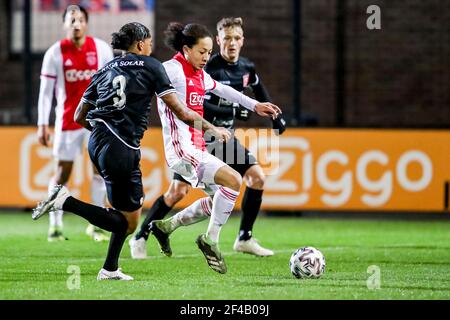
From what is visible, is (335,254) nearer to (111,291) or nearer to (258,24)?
(111,291)

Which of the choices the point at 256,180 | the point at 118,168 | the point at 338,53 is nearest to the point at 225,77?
the point at 256,180

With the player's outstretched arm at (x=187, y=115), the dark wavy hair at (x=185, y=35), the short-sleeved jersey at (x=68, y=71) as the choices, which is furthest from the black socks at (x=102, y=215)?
the short-sleeved jersey at (x=68, y=71)

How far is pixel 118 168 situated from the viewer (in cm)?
786

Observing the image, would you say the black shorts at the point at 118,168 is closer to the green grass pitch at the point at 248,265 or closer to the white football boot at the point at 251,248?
the green grass pitch at the point at 248,265

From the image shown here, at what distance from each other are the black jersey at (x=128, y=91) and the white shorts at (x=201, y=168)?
29.3 inches

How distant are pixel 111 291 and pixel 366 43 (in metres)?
11.3

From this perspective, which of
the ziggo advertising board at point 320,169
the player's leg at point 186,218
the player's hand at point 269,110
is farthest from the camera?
the ziggo advertising board at point 320,169

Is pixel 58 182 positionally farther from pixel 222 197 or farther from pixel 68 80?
pixel 222 197

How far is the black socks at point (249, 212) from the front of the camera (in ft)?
33.4

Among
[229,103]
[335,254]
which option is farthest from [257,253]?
[229,103]

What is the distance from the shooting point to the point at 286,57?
18078 mm

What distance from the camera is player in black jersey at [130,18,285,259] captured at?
9.90 m

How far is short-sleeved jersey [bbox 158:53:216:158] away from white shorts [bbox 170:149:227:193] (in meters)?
0.10

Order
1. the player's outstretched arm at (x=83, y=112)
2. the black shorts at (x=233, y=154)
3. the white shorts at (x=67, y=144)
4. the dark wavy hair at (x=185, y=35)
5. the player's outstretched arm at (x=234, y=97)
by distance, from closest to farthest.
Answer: the player's outstretched arm at (x=83, y=112) → the dark wavy hair at (x=185, y=35) → the player's outstretched arm at (x=234, y=97) → the black shorts at (x=233, y=154) → the white shorts at (x=67, y=144)
